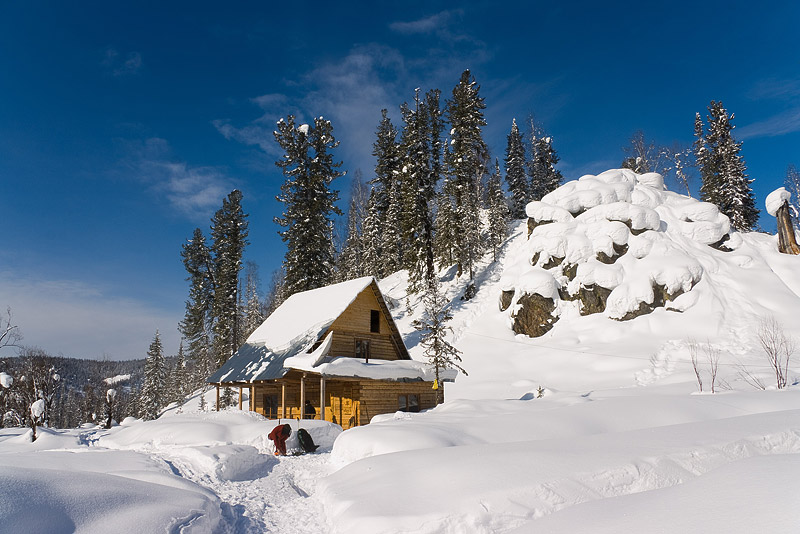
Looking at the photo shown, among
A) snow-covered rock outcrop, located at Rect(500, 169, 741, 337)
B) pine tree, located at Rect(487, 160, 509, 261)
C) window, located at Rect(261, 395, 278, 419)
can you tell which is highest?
pine tree, located at Rect(487, 160, 509, 261)

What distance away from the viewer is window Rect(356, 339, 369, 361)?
22.7 meters

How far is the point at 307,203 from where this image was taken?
105 ft

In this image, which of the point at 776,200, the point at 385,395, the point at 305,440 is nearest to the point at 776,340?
the point at 776,200

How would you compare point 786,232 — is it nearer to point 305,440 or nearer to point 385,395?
point 385,395

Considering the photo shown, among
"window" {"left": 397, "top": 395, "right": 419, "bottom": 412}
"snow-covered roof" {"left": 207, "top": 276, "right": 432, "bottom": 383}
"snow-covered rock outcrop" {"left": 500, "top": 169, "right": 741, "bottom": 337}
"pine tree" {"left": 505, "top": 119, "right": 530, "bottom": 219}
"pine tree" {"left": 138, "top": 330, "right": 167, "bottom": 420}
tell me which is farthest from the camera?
"pine tree" {"left": 505, "top": 119, "right": 530, "bottom": 219}

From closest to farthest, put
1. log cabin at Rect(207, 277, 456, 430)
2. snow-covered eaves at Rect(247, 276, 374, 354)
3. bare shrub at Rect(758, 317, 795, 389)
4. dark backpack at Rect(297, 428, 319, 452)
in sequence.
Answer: dark backpack at Rect(297, 428, 319, 452) < log cabin at Rect(207, 277, 456, 430) < bare shrub at Rect(758, 317, 795, 389) < snow-covered eaves at Rect(247, 276, 374, 354)

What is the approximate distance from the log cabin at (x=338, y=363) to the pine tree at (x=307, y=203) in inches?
215

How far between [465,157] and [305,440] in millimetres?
31982

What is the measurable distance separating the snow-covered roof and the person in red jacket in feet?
14.8

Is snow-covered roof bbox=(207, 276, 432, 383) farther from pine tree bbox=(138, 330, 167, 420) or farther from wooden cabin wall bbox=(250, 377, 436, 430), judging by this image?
pine tree bbox=(138, 330, 167, 420)

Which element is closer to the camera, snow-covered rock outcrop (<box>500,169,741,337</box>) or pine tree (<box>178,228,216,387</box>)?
snow-covered rock outcrop (<box>500,169,741,337</box>)

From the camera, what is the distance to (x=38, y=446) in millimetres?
17078

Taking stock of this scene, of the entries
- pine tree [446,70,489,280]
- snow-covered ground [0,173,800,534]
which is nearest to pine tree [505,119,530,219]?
pine tree [446,70,489,280]

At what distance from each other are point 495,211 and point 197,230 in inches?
1244
